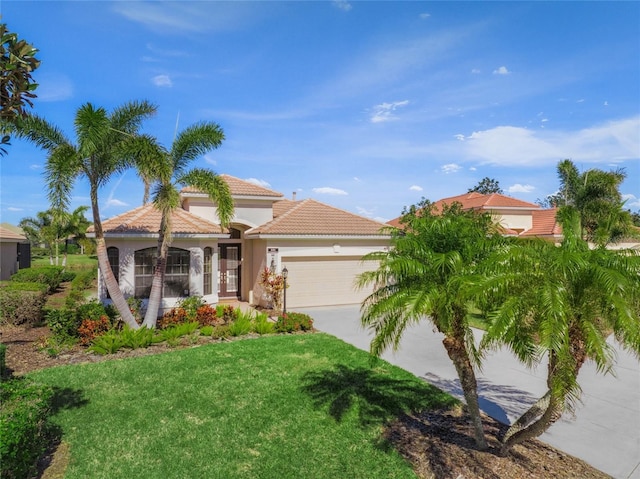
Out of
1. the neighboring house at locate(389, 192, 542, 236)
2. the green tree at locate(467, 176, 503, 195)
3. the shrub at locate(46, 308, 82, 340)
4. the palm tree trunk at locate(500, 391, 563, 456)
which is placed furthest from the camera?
the green tree at locate(467, 176, 503, 195)

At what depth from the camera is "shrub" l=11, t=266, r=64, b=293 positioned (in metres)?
22.5

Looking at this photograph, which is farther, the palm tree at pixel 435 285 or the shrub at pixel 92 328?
the shrub at pixel 92 328

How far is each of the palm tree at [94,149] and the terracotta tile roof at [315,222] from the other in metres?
6.95

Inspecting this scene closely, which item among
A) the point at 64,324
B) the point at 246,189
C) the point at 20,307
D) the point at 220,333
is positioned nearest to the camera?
the point at 64,324

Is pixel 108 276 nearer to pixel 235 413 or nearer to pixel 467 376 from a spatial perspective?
pixel 235 413

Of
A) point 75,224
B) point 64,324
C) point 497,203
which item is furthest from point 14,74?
point 75,224

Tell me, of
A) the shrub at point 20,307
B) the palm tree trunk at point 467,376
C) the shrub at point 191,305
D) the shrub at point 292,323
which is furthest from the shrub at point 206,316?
the palm tree trunk at point 467,376

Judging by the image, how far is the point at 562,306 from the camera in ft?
14.1

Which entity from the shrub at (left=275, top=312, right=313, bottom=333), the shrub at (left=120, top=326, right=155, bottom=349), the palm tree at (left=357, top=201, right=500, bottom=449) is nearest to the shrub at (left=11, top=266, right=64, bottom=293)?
the shrub at (left=120, top=326, right=155, bottom=349)

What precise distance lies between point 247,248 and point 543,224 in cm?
2170

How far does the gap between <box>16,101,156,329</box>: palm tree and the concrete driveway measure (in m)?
8.82

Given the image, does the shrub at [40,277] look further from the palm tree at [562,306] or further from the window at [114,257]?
the palm tree at [562,306]

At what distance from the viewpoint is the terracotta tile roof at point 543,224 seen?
26109mm

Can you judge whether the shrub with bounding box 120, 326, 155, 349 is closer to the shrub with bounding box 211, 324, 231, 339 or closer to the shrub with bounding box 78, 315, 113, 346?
the shrub with bounding box 78, 315, 113, 346
